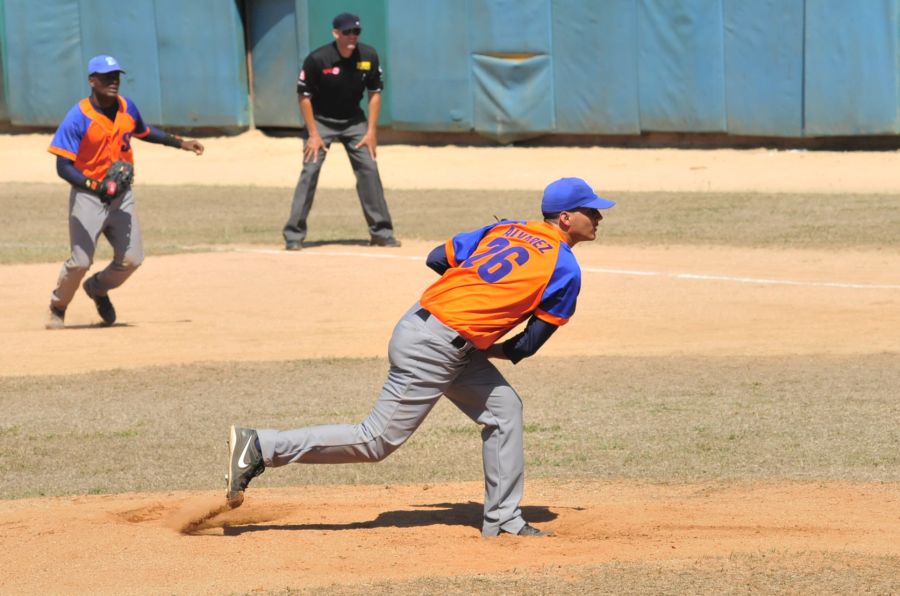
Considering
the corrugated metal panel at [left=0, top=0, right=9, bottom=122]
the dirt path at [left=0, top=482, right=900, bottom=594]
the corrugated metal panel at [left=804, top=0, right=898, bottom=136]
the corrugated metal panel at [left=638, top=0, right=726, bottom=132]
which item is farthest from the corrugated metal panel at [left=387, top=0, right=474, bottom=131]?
the dirt path at [left=0, top=482, right=900, bottom=594]

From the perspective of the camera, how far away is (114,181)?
36.5ft

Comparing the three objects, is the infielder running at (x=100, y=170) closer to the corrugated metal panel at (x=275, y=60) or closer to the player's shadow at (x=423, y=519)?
the player's shadow at (x=423, y=519)

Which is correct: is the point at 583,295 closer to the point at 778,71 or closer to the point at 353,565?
the point at 353,565

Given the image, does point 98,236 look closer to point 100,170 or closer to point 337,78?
point 100,170

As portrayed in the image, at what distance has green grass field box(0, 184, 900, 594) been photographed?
552cm

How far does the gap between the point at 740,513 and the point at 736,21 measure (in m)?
16.8

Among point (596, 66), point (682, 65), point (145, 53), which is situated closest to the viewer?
point (682, 65)

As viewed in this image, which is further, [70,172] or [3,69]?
[3,69]

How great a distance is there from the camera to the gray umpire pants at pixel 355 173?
15477 mm

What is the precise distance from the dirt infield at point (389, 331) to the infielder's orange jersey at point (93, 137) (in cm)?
147

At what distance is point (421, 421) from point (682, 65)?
17670 millimetres

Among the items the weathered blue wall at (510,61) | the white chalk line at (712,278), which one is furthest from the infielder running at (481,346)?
the weathered blue wall at (510,61)

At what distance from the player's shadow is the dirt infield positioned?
20 mm

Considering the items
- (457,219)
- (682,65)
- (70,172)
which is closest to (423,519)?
(70,172)
